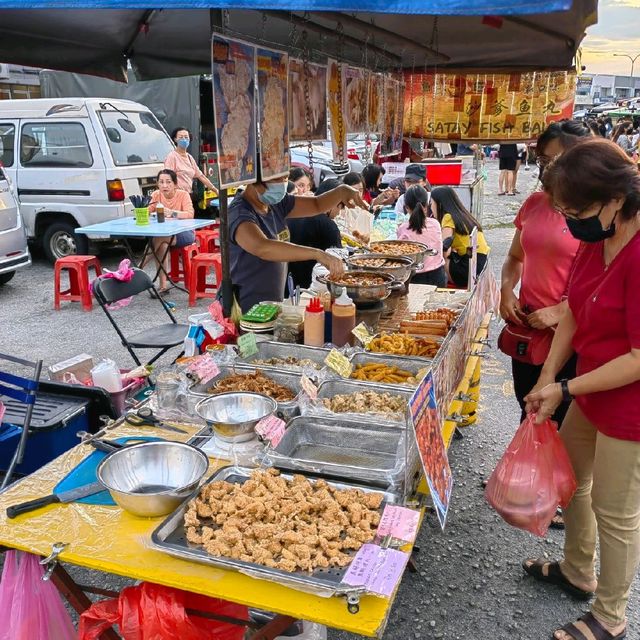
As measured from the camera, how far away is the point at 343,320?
3205 millimetres

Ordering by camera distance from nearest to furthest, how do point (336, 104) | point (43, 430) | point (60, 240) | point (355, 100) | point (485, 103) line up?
point (43, 430) → point (336, 104) → point (355, 100) → point (485, 103) → point (60, 240)

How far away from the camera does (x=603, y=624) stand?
256cm

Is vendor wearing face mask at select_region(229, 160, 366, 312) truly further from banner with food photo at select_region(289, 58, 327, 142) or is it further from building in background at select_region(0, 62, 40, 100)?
building in background at select_region(0, 62, 40, 100)

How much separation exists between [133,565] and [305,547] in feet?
1.61

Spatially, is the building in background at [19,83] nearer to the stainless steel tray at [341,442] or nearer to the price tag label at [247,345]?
the price tag label at [247,345]

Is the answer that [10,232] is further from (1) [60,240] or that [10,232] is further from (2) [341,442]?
(2) [341,442]

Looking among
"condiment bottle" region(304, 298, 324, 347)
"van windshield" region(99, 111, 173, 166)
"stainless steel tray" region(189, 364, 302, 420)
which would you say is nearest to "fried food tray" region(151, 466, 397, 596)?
"stainless steel tray" region(189, 364, 302, 420)

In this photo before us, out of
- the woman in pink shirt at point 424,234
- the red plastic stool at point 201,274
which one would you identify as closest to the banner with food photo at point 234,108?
the woman in pink shirt at point 424,234

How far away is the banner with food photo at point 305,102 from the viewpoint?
343 centimetres

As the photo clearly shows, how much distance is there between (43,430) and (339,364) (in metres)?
1.47

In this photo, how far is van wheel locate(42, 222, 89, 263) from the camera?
29.8 feet

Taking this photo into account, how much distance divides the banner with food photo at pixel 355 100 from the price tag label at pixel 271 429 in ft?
8.09

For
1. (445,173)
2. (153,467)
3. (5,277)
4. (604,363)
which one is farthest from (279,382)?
(5,277)

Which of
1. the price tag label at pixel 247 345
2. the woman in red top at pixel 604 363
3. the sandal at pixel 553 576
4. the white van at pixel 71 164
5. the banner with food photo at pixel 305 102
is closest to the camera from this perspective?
the woman in red top at pixel 604 363
